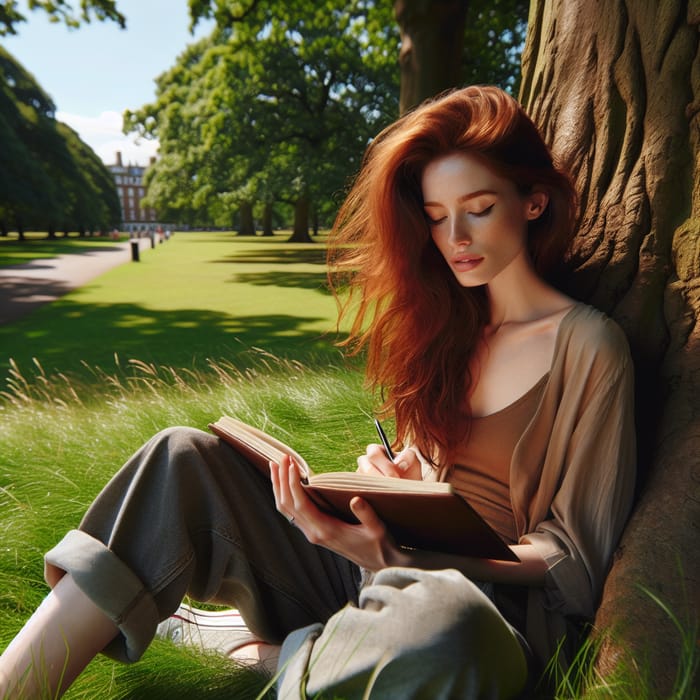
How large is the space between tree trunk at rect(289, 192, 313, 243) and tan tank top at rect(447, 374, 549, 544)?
34.1m

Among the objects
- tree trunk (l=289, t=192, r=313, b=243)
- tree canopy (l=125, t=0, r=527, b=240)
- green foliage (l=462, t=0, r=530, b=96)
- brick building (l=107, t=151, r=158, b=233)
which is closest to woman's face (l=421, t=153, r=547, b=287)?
green foliage (l=462, t=0, r=530, b=96)

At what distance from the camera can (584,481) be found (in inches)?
67.1

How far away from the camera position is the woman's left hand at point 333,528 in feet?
5.49

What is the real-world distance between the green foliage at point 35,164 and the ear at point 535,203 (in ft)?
115

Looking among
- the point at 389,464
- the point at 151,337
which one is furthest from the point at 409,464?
the point at 151,337

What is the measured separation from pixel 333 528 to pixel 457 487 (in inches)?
19.4

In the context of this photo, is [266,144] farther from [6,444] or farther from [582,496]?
[582,496]

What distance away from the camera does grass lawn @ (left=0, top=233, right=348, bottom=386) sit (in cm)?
818

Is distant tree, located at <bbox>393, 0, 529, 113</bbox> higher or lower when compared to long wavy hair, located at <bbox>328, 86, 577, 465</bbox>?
higher

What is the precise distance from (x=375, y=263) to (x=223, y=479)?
3.01 feet

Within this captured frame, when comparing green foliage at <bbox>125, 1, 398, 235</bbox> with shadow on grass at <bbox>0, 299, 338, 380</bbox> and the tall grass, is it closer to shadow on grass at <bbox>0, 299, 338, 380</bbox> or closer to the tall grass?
shadow on grass at <bbox>0, 299, 338, 380</bbox>

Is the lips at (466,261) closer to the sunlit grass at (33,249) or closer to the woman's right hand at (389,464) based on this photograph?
the woman's right hand at (389,464)

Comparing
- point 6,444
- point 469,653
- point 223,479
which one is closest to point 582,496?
point 469,653

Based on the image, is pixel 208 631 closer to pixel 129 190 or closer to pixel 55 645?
pixel 55 645
